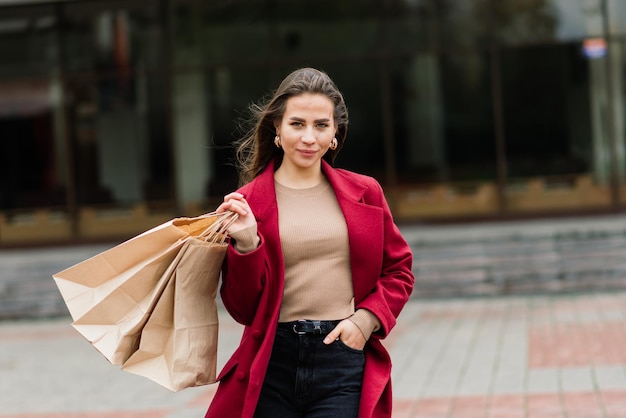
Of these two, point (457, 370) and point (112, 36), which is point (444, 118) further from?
point (457, 370)

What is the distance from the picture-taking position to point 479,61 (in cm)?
1794

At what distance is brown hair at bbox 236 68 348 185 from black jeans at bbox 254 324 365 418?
63cm

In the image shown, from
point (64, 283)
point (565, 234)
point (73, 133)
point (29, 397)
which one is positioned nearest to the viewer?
point (64, 283)

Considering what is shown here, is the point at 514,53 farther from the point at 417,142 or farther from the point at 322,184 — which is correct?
the point at 322,184

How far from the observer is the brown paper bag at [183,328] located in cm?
366

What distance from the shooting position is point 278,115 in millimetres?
3818

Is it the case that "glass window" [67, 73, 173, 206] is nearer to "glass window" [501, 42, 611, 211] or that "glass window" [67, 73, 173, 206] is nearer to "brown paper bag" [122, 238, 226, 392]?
"glass window" [501, 42, 611, 211]

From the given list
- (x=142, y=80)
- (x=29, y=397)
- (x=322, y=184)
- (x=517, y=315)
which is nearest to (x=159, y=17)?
(x=142, y=80)

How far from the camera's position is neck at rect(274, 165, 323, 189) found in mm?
3840

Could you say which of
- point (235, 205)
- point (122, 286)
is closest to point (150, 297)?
point (122, 286)

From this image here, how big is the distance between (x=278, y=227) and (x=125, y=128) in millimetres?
15539

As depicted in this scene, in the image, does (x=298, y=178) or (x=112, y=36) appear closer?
(x=298, y=178)

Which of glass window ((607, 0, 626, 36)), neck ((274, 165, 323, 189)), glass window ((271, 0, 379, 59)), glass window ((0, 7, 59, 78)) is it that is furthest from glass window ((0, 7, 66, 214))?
neck ((274, 165, 323, 189))

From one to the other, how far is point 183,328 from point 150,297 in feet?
0.49
